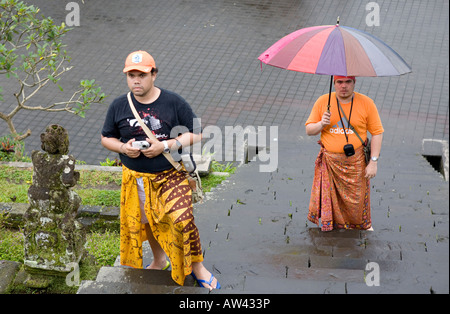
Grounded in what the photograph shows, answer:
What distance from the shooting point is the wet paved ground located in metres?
4.85

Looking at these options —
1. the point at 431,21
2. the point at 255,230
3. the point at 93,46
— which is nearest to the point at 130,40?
the point at 93,46

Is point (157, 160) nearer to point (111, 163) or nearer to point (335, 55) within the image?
point (335, 55)

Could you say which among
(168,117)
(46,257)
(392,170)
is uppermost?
(168,117)

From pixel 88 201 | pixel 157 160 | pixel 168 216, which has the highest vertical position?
pixel 157 160

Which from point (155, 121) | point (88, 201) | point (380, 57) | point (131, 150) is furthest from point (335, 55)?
point (88, 201)

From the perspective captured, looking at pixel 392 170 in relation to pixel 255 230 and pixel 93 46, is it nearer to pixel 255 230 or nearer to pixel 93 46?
pixel 255 230

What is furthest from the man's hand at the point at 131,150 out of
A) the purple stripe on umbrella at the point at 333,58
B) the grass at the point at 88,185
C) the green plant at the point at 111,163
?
the green plant at the point at 111,163

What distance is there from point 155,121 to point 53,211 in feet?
3.55

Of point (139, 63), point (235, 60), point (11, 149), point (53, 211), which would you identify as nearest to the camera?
point (139, 63)

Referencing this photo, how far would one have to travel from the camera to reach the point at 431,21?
45.0ft

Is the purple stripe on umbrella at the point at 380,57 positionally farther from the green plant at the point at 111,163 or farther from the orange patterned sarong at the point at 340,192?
the green plant at the point at 111,163

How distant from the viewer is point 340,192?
5.41m

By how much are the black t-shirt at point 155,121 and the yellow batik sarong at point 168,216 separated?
8 cm

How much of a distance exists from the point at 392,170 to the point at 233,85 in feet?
14.6
